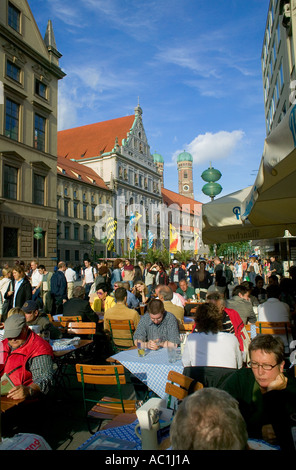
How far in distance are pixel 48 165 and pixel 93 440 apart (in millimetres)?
24592

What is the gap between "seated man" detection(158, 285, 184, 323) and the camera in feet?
19.5

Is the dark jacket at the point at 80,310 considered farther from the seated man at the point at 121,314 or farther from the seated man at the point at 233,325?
the seated man at the point at 233,325

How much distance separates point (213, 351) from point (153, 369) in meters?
0.79

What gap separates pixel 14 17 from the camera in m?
22.0

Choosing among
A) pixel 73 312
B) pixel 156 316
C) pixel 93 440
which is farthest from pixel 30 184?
pixel 93 440

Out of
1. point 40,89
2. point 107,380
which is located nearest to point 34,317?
point 107,380

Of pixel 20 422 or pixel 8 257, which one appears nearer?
pixel 20 422

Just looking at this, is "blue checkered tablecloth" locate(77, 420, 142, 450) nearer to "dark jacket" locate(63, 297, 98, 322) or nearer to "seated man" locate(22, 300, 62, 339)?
"seated man" locate(22, 300, 62, 339)

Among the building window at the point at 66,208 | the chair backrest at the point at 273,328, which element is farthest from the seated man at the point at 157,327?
the building window at the point at 66,208

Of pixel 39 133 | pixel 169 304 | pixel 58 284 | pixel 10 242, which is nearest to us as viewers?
pixel 169 304

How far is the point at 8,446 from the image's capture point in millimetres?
1989

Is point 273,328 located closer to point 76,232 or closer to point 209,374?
point 209,374

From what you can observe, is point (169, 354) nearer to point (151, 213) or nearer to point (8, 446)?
point (8, 446)

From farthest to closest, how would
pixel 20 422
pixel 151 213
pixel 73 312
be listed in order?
pixel 151 213 → pixel 73 312 → pixel 20 422
